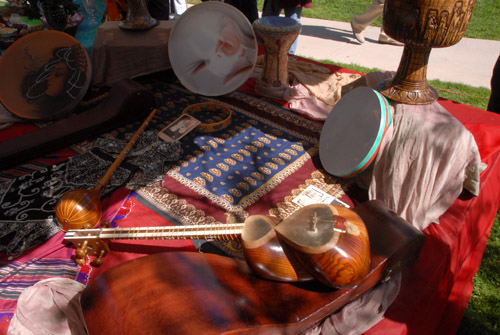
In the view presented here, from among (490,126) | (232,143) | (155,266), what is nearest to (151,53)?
(232,143)

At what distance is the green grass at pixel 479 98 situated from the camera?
5.76ft

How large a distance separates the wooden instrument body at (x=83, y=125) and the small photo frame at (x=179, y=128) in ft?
1.19

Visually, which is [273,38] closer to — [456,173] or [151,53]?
[151,53]

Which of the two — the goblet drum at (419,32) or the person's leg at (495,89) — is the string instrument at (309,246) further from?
the person's leg at (495,89)

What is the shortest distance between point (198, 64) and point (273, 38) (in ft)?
2.38

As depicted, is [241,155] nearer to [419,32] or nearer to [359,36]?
[419,32]

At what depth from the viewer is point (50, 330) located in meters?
1.22

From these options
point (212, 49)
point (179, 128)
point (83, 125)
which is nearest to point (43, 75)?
point (83, 125)

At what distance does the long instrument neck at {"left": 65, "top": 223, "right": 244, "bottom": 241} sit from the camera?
49.9 inches

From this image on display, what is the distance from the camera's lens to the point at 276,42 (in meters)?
2.91

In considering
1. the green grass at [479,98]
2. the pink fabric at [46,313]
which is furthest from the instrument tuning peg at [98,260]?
the green grass at [479,98]

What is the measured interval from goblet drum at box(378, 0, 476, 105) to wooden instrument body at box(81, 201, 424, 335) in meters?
0.98

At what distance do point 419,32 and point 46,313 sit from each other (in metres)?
2.17

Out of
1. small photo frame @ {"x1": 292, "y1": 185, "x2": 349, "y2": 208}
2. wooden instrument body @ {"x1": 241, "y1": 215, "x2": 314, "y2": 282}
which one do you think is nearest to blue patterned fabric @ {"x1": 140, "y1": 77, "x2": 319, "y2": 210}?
small photo frame @ {"x1": 292, "y1": 185, "x2": 349, "y2": 208}
